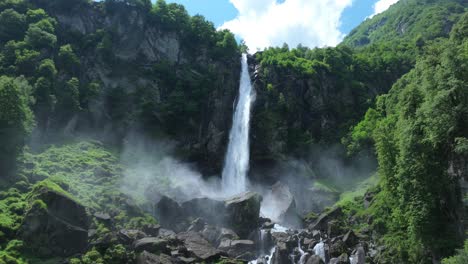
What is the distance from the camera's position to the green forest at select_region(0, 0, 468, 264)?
115 ft

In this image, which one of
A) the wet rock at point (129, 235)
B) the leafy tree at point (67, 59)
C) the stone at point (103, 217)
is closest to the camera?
the wet rock at point (129, 235)

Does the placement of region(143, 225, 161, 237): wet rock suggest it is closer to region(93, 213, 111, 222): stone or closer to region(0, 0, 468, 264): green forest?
region(0, 0, 468, 264): green forest

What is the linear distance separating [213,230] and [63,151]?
2878cm

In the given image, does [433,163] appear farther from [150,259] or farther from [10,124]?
[10,124]

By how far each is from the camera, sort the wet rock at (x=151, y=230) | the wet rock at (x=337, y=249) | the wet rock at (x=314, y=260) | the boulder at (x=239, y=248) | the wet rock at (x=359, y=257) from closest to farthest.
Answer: the wet rock at (x=359, y=257)
the wet rock at (x=314, y=260)
the wet rock at (x=337, y=249)
the boulder at (x=239, y=248)
the wet rock at (x=151, y=230)

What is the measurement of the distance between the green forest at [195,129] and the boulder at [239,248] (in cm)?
21

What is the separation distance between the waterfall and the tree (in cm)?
3164

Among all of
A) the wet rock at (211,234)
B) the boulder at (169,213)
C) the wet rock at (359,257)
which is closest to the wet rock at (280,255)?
the wet rock at (359,257)

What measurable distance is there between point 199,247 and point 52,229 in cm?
1452

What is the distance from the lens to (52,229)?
41688 mm

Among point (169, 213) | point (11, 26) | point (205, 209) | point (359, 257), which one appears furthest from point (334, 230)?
point (11, 26)

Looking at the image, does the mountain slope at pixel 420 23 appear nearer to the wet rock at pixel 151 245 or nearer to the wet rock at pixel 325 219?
the wet rock at pixel 325 219

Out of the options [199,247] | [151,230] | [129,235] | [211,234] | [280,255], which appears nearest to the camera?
[129,235]

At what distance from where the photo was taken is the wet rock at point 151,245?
4119 centimetres
